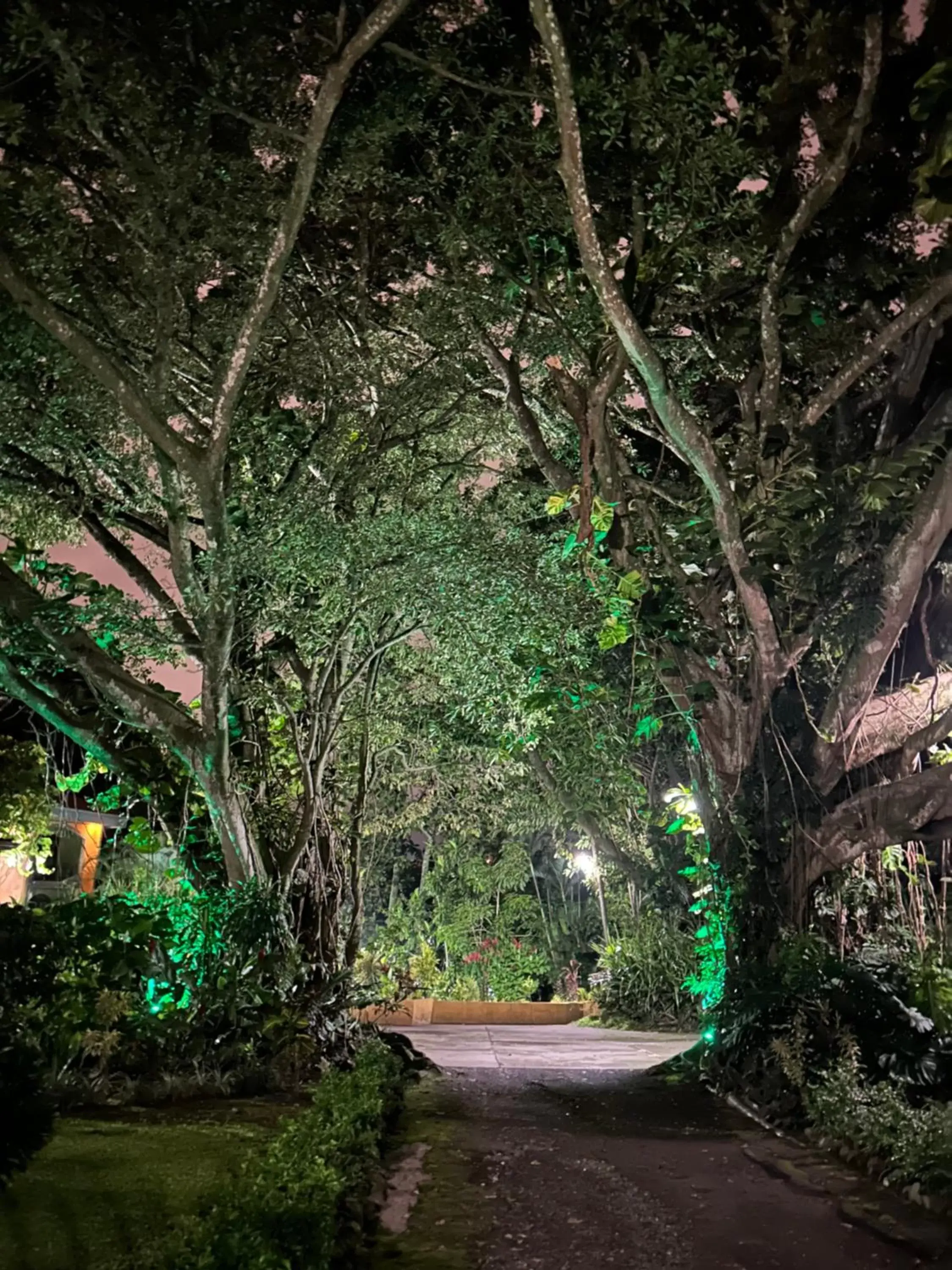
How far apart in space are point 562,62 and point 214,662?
4953mm

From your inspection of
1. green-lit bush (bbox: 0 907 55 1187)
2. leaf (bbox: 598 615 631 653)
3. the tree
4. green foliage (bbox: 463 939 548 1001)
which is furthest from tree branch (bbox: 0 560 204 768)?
green foliage (bbox: 463 939 548 1001)

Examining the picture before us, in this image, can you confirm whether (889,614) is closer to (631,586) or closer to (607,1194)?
(631,586)

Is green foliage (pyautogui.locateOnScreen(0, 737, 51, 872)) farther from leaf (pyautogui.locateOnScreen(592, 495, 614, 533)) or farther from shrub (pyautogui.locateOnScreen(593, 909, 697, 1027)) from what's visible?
shrub (pyautogui.locateOnScreen(593, 909, 697, 1027))

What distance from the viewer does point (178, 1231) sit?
11.0 feet

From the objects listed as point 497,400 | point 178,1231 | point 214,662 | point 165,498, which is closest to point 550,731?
point 497,400

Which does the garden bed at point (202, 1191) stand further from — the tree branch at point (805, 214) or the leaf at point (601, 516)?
the tree branch at point (805, 214)

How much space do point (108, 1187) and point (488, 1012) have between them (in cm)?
1596

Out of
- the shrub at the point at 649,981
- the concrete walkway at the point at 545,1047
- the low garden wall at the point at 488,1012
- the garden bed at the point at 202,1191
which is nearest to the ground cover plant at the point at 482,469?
the garden bed at the point at 202,1191

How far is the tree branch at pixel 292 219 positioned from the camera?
5621mm

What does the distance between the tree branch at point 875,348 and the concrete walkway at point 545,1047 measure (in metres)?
7.05

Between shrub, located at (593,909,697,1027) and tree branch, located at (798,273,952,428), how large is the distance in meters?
11.0

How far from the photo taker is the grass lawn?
3.65 metres

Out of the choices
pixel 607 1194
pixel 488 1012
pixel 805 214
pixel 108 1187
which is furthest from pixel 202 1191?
pixel 488 1012

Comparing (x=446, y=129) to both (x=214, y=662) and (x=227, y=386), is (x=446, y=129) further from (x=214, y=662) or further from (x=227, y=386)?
(x=214, y=662)
